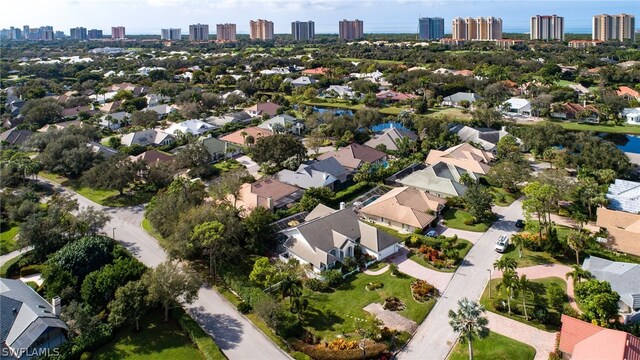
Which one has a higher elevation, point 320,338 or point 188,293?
point 188,293

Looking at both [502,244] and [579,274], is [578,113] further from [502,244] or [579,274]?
[579,274]

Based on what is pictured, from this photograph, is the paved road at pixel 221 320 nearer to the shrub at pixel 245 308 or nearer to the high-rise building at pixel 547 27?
the shrub at pixel 245 308

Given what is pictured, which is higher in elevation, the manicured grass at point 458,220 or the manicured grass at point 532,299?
the manicured grass at point 458,220

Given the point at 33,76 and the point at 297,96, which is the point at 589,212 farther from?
the point at 33,76

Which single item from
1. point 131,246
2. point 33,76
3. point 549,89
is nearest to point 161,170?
point 131,246

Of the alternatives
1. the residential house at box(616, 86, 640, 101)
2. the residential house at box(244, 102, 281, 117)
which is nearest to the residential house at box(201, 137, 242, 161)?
the residential house at box(244, 102, 281, 117)

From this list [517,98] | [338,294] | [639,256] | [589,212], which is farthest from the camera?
[517,98]

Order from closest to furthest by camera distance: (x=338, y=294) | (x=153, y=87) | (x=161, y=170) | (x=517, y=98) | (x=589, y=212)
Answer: (x=338, y=294)
(x=589, y=212)
(x=161, y=170)
(x=517, y=98)
(x=153, y=87)

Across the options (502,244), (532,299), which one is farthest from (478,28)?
(532,299)

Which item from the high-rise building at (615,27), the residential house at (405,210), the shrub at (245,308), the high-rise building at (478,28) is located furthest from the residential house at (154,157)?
the high-rise building at (615,27)
